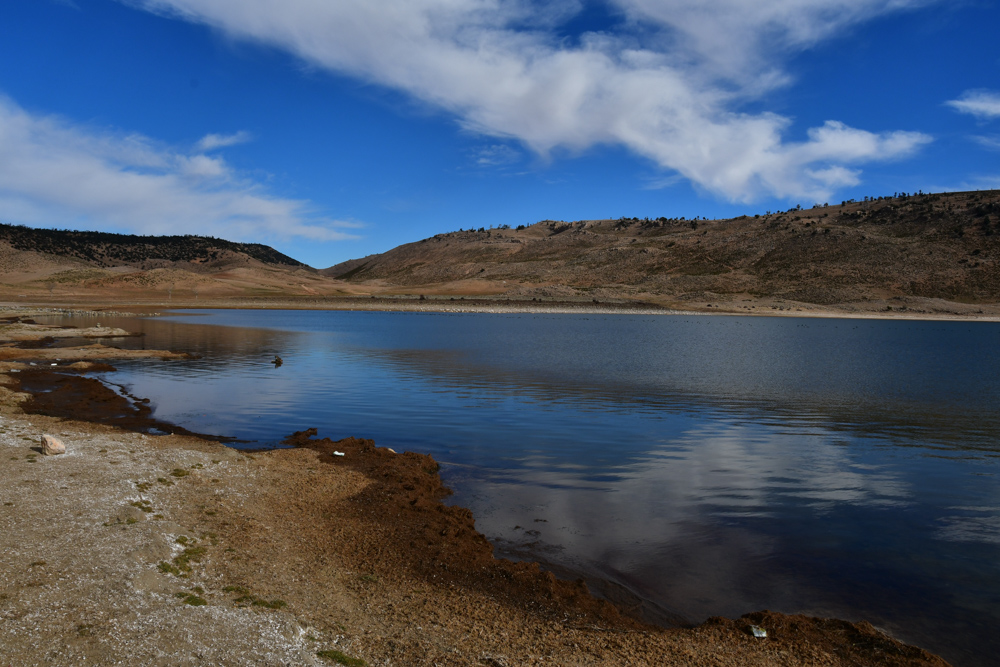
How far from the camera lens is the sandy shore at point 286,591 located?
5.65 metres

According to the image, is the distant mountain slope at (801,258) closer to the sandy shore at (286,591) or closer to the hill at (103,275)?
the hill at (103,275)

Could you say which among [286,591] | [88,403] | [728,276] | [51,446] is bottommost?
[88,403]

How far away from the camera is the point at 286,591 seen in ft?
22.6

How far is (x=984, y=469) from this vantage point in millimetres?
14492

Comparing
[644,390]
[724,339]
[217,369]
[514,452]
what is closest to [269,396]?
[217,369]

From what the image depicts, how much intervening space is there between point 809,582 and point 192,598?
800 cm

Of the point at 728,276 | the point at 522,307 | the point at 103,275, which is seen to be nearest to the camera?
the point at 522,307

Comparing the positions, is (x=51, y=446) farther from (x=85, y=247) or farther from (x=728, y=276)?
(x=85, y=247)

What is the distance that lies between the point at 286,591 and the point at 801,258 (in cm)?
13900

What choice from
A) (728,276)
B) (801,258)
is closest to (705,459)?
(728,276)

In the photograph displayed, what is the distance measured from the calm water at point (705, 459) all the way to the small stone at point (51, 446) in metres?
4.88

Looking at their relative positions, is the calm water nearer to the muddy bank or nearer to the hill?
the muddy bank

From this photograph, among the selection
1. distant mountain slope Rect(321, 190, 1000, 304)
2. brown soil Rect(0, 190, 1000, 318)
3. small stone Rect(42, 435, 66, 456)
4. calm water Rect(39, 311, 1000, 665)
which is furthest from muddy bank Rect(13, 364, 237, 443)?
distant mountain slope Rect(321, 190, 1000, 304)

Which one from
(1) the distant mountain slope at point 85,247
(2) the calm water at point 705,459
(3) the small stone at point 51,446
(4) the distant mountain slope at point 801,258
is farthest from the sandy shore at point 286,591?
(1) the distant mountain slope at point 85,247
